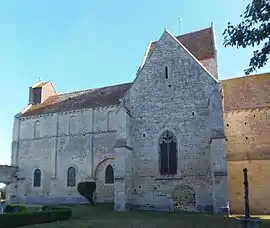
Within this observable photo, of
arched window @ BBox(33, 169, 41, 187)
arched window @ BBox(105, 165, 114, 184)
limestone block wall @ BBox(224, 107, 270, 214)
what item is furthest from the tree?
arched window @ BBox(33, 169, 41, 187)

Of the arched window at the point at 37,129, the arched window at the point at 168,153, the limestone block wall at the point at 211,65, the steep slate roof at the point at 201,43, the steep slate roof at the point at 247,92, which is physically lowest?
the arched window at the point at 168,153

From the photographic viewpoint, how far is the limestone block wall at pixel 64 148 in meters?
31.4

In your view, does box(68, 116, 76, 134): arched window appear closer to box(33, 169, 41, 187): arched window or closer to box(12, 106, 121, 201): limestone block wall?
box(12, 106, 121, 201): limestone block wall

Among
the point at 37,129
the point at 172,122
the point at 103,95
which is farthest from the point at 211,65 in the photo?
the point at 37,129

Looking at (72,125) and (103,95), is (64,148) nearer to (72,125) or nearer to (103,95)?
(72,125)

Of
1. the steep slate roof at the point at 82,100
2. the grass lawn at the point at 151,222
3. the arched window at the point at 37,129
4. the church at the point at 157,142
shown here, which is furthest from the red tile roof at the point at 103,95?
the grass lawn at the point at 151,222

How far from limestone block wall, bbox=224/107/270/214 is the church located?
4.01 meters

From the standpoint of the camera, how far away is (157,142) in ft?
80.8

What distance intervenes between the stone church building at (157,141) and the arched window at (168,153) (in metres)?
0.07

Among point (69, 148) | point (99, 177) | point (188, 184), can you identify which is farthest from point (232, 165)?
point (69, 148)

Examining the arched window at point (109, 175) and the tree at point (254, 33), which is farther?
the arched window at point (109, 175)

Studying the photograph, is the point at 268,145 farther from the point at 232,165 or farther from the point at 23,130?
the point at 23,130

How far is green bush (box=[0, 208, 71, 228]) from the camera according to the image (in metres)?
16.2

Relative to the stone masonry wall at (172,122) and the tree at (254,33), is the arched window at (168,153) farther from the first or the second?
the tree at (254,33)
